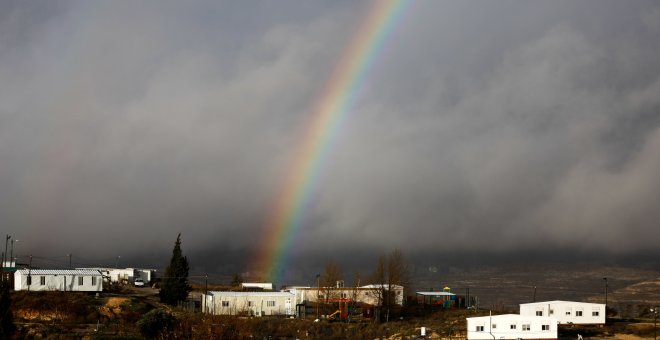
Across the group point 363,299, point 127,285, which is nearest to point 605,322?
point 363,299

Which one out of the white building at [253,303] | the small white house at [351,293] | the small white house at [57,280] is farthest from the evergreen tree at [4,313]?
the small white house at [351,293]

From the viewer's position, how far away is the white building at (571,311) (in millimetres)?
70000

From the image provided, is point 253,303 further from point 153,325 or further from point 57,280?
point 153,325

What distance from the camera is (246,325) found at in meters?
56.4

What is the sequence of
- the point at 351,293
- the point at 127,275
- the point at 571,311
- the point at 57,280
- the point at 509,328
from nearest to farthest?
the point at 509,328 < the point at 571,311 < the point at 57,280 < the point at 351,293 < the point at 127,275

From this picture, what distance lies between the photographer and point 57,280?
74.4 m

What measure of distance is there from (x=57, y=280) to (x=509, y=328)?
46360mm

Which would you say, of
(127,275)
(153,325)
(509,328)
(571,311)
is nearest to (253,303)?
(153,325)

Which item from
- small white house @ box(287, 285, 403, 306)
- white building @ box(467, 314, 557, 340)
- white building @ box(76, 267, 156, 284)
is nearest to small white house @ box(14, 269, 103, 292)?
small white house @ box(287, 285, 403, 306)

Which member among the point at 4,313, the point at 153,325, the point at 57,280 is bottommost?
the point at 153,325

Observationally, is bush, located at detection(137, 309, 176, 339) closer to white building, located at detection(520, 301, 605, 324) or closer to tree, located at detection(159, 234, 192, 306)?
tree, located at detection(159, 234, 192, 306)

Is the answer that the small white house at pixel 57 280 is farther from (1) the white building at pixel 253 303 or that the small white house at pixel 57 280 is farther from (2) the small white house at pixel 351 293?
(2) the small white house at pixel 351 293

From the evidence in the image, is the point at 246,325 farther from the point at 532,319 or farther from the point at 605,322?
the point at 605,322

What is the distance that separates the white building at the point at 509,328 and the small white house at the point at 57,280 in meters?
40.7
